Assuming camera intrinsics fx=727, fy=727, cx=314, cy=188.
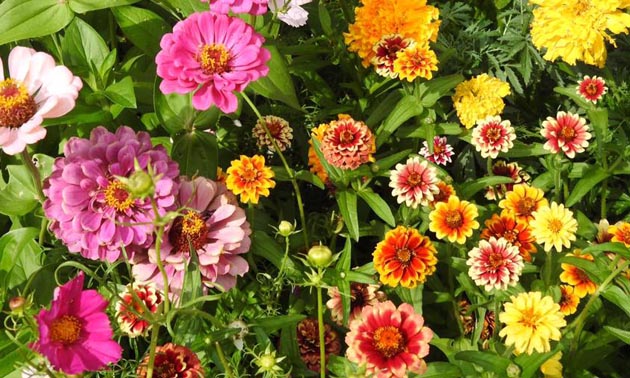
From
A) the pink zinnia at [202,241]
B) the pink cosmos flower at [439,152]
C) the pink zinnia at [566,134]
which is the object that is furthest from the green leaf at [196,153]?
the pink zinnia at [566,134]

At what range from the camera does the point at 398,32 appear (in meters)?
1.69

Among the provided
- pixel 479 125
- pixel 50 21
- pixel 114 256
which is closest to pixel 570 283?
pixel 479 125

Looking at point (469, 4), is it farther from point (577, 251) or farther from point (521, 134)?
point (577, 251)

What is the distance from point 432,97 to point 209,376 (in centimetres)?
81

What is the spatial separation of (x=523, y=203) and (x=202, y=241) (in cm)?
Result: 68

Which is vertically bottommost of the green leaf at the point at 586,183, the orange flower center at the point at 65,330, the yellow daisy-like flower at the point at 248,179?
the green leaf at the point at 586,183

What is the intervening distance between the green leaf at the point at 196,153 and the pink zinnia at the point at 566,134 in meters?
0.70

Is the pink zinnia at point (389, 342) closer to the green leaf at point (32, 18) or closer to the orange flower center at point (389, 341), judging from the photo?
the orange flower center at point (389, 341)

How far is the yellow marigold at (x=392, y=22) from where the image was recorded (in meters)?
1.67

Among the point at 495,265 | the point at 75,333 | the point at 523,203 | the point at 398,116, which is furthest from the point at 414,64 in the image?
the point at 75,333

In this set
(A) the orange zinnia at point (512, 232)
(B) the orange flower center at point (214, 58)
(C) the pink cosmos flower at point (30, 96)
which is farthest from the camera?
(A) the orange zinnia at point (512, 232)

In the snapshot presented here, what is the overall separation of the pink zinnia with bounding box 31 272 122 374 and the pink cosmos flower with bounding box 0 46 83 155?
259 mm

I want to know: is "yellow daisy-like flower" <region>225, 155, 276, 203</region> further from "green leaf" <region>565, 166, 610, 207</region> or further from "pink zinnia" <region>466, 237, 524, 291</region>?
"green leaf" <region>565, 166, 610, 207</region>

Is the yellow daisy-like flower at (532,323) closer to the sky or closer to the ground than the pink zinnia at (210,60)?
closer to the ground
